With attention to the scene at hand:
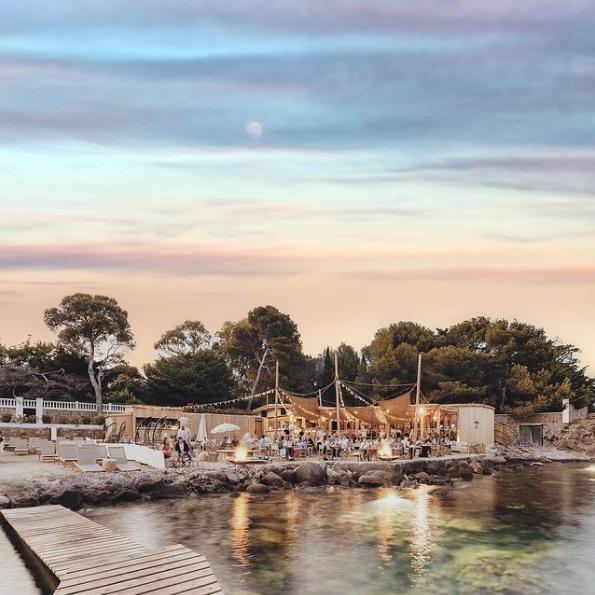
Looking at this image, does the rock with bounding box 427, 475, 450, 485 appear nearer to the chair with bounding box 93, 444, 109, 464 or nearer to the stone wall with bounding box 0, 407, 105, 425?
the chair with bounding box 93, 444, 109, 464

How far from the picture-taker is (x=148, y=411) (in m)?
37.3

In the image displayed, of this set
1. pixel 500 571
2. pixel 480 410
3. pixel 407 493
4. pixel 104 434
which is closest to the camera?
pixel 500 571

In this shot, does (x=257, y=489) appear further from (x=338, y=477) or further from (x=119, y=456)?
(x=119, y=456)

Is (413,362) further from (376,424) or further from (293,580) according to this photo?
(293,580)

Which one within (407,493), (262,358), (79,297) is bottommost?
(407,493)

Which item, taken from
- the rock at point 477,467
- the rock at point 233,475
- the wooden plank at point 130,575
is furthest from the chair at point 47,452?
the rock at point 477,467

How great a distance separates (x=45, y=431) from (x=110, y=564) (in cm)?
3199

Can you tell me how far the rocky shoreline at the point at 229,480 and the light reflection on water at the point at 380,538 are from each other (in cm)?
97

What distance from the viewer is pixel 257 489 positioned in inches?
1032

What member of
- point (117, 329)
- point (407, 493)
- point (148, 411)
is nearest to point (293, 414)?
point (148, 411)

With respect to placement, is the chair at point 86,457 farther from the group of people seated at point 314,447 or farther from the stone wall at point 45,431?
the stone wall at point 45,431

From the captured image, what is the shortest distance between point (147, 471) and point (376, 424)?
A: 66.7 ft

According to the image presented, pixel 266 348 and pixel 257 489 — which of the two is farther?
pixel 266 348

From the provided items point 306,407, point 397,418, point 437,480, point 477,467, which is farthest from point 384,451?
point 306,407
